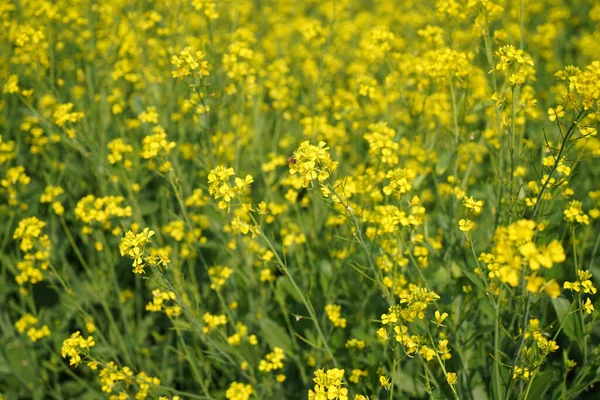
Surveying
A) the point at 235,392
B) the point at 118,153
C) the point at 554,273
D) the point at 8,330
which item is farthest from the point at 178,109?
the point at 554,273

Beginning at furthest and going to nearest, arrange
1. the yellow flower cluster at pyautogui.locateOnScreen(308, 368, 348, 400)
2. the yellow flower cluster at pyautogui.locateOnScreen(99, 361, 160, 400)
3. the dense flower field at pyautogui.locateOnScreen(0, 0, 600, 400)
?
the yellow flower cluster at pyautogui.locateOnScreen(99, 361, 160, 400), the dense flower field at pyautogui.locateOnScreen(0, 0, 600, 400), the yellow flower cluster at pyautogui.locateOnScreen(308, 368, 348, 400)

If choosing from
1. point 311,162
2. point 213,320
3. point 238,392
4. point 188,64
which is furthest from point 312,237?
point 311,162

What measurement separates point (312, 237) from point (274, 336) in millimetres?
668

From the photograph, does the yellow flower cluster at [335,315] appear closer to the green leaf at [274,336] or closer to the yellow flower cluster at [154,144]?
the green leaf at [274,336]

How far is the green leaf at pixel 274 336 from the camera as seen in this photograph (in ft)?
8.92

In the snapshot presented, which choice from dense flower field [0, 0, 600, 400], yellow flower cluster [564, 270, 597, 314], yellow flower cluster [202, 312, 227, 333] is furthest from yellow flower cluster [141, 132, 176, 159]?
yellow flower cluster [564, 270, 597, 314]

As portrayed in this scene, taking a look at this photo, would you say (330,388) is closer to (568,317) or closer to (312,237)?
(568,317)

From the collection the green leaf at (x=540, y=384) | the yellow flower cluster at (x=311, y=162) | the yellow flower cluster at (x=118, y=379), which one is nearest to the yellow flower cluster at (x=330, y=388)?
the yellow flower cluster at (x=311, y=162)

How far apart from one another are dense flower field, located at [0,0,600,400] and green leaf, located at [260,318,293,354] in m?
0.01

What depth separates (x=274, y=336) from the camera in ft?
8.96

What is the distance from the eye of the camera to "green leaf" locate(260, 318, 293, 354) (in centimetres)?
272

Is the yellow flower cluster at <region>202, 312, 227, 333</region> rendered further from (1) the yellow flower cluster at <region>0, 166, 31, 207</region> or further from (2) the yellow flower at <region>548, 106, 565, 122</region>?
(2) the yellow flower at <region>548, 106, 565, 122</region>

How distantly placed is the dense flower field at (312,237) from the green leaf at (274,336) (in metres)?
0.01

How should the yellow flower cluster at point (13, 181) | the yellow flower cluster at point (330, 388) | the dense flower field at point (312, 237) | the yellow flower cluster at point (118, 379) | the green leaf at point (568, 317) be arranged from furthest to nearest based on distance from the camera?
the yellow flower cluster at point (13, 181) → the green leaf at point (568, 317) → the yellow flower cluster at point (118, 379) → the dense flower field at point (312, 237) → the yellow flower cluster at point (330, 388)
